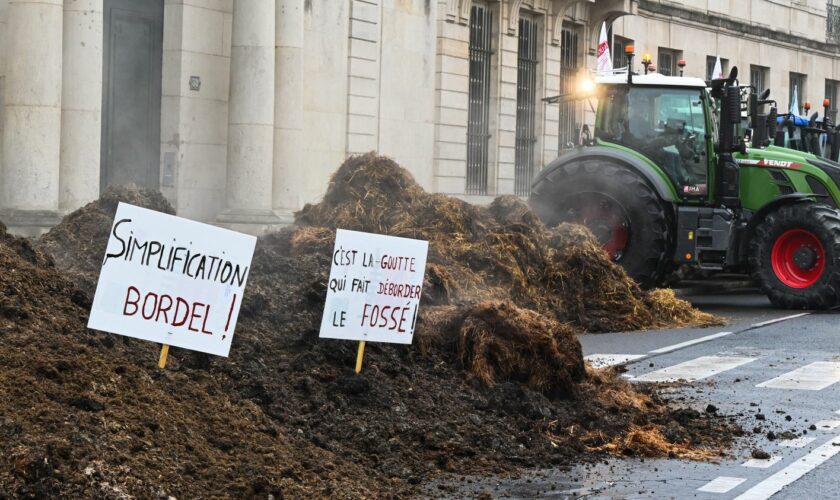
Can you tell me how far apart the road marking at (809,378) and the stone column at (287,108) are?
32.9 feet

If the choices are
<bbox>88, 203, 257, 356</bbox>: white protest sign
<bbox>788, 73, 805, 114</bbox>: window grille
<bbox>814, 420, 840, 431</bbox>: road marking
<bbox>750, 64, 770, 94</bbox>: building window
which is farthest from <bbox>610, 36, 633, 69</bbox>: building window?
<bbox>88, 203, 257, 356</bbox>: white protest sign

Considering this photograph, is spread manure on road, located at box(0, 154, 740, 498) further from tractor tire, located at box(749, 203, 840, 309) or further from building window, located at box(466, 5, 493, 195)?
building window, located at box(466, 5, 493, 195)

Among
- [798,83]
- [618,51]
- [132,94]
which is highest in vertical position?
[798,83]

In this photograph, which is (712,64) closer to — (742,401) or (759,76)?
(759,76)

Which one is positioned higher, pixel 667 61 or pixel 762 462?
pixel 667 61

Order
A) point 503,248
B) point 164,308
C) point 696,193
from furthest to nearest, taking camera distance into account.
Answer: point 696,193, point 503,248, point 164,308

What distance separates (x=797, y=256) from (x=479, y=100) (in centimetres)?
1093

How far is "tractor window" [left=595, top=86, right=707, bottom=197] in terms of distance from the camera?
2061 cm

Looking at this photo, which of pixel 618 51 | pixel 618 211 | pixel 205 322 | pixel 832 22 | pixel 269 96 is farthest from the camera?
pixel 832 22

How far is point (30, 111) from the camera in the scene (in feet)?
59.0

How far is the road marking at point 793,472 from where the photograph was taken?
816cm

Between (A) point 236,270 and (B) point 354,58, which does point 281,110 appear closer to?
(B) point 354,58

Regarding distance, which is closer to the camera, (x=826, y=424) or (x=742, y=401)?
(x=826, y=424)

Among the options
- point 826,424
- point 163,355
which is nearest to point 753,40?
point 826,424
